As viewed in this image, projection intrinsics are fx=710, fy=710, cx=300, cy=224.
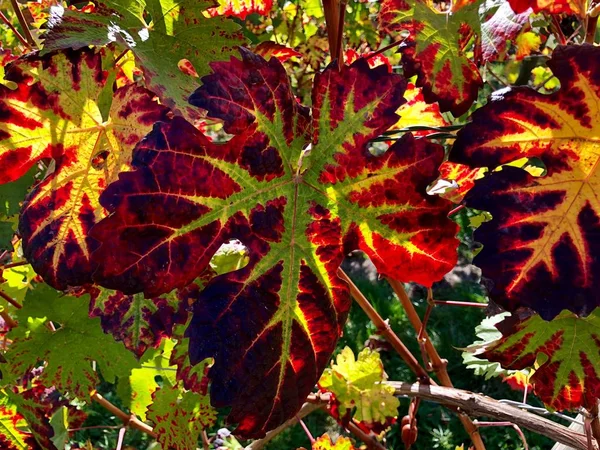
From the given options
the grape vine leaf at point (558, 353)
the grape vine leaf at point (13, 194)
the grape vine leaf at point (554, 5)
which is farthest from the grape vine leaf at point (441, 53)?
the grape vine leaf at point (13, 194)

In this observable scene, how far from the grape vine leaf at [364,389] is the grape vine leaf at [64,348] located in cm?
40

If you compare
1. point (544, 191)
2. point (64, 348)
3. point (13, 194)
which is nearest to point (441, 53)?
point (544, 191)

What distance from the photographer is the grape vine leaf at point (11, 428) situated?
119cm

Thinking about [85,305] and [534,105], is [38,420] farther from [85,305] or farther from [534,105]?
[534,105]

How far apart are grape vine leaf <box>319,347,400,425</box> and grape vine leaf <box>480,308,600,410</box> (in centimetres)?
49

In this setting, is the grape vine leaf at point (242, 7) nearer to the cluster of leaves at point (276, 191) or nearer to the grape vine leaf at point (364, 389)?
the cluster of leaves at point (276, 191)

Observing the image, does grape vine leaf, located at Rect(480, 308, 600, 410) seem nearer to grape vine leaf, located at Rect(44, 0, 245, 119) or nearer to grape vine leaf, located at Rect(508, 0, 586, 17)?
grape vine leaf, located at Rect(508, 0, 586, 17)

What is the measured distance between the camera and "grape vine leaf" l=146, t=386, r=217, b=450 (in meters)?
1.39

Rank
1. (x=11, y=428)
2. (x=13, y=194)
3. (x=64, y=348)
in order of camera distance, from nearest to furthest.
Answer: (x=13, y=194)
(x=11, y=428)
(x=64, y=348)

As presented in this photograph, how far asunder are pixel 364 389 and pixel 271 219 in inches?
30.1

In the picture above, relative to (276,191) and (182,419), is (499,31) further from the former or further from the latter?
→ (182,419)

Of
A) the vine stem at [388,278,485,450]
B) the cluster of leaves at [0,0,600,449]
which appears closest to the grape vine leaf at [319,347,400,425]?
the vine stem at [388,278,485,450]

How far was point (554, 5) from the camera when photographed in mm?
741

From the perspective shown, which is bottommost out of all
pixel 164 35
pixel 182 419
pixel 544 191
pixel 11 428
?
pixel 182 419
